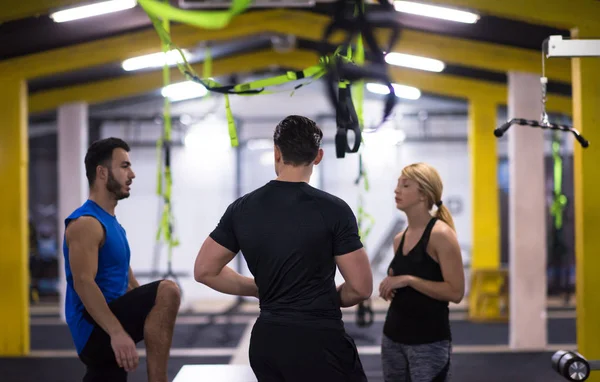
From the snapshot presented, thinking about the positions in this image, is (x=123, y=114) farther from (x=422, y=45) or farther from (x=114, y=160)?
(x=114, y=160)

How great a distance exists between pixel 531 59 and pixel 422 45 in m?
0.98

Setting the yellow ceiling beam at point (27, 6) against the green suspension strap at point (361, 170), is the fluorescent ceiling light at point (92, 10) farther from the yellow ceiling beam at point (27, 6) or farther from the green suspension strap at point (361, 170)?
the green suspension strap at point (361, 170)

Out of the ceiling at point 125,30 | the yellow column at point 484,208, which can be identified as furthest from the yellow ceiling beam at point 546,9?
the yellow column at point 484,208

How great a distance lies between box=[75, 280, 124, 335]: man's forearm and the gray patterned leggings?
0.94 m

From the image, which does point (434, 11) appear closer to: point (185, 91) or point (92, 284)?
point (92, 284)

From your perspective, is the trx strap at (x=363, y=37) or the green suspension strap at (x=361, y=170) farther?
the green suspension strap at (x=361, y=170)

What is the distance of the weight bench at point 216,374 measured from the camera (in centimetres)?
243

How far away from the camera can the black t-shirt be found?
6.21 ft

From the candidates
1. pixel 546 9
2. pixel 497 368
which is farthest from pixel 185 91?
pixel 546 9

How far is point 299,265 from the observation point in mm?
1892

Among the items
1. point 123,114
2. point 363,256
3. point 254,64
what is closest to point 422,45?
Answer: point 254,64

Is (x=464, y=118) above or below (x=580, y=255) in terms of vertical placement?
above

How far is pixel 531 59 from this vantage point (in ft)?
21.3

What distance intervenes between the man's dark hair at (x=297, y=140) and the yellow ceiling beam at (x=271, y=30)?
474 centimetres
